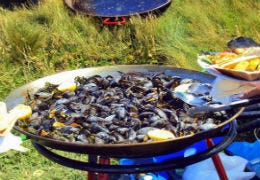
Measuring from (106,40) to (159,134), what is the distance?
3.55 m

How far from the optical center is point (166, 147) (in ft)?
6.62

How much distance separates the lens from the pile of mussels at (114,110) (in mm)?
2154

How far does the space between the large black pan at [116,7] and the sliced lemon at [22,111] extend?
3.52 m

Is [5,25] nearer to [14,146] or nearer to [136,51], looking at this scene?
[136,51]

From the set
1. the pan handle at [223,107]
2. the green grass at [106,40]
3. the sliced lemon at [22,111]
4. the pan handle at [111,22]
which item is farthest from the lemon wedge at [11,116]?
the pan handle at [111,22]

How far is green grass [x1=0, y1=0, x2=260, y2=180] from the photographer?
200 inches

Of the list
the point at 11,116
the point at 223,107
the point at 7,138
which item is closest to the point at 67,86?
the point at 11,116

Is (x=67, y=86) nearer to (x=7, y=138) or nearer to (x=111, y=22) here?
(x=7, y=138)

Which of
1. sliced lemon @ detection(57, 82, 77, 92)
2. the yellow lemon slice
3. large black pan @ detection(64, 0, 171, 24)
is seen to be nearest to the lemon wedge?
sliced lemon @ detection(57, 82, 77, 92)

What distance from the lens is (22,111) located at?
7.55ft

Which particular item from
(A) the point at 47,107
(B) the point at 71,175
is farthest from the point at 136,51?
(A) the point at 47,107

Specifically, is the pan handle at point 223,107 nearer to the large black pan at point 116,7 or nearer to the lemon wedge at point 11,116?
the lemon wedge at point 11,116

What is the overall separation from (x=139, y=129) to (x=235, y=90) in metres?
0.47

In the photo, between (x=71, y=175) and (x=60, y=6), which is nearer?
(x=71, y=175)
